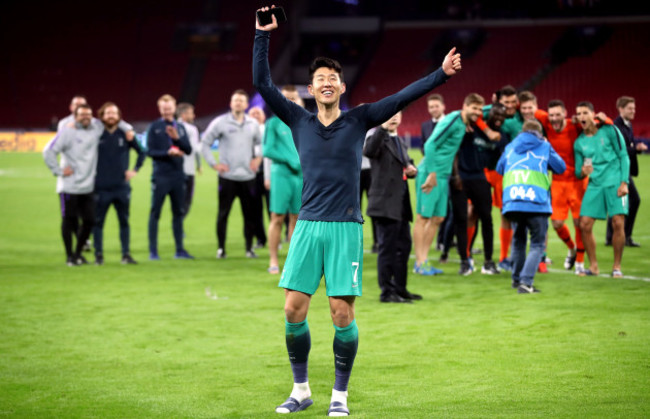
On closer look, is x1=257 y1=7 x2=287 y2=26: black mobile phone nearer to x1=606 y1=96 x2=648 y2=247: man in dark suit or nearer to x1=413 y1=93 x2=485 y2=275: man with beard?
x1=413 y1=93 x2=485 y2=275: man with beard

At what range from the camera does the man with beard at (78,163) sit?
38.0 ft

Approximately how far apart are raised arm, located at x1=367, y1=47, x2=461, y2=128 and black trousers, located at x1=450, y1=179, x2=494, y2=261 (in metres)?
5.59

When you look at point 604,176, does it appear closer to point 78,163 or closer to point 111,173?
point 111,173

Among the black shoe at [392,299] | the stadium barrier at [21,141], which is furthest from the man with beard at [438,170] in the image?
the stadium barrier at [21,141]

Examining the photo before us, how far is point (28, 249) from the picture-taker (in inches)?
545

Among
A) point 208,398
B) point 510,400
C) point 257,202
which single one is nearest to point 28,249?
point 257,202

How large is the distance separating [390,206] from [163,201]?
4464mm

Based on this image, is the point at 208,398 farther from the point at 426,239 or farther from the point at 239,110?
the point at 239,110

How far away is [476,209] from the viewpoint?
10.9 m

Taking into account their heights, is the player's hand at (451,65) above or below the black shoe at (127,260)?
above

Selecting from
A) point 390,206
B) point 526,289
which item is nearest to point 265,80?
point 390,206

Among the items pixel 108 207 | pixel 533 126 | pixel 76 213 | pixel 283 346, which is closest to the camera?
pixel 283 346

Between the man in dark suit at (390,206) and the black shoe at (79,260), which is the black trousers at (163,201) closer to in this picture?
the black shoe at (79,260)

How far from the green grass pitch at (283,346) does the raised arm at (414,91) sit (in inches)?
66.3
